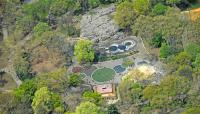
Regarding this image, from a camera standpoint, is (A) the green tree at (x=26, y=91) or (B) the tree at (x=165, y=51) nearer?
(A) the green tree at (x=26, y=91)

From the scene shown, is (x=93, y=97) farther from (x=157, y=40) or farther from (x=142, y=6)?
(x=142, y=6)

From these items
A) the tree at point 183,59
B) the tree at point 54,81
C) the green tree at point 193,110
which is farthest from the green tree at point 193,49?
the tree at point 54,81

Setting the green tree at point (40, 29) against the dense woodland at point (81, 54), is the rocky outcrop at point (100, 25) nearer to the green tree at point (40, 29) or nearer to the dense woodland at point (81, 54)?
the dense woodland at point (81, 54)

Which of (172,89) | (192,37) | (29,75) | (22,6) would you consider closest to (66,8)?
(22,6)

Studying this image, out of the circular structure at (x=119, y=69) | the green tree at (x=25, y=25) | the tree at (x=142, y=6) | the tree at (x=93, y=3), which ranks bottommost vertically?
the circular structure at (x=119, y=69)

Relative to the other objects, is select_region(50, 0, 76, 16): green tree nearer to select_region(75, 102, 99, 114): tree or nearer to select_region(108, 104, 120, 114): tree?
select_region(108, 104, 120, 114): tree

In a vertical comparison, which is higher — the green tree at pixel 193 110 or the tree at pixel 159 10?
the tree at pixel 159 10
